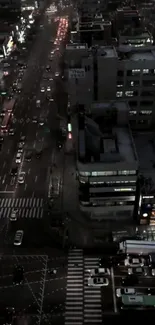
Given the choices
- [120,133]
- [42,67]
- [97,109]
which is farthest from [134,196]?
[42,67]

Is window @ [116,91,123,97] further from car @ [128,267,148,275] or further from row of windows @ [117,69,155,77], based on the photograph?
car @ [128,267,148,275]

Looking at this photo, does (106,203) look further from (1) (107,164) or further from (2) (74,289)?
(2) (74,289)

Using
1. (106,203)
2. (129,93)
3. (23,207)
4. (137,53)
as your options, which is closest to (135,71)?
(129,93)

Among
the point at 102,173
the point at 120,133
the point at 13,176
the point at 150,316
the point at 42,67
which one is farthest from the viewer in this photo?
the point at 42,67

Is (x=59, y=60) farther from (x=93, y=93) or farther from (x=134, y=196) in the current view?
(x=134, y=196)

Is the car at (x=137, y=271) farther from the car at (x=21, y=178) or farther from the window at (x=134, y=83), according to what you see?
the window at (x=134, y=83)

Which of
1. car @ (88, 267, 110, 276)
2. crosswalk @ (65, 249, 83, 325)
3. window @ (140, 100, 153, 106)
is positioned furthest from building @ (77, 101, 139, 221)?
window @ (140, 100, 153, 106)

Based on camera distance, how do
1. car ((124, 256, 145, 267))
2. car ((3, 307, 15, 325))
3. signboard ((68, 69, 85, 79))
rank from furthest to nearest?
1. signboard ((68, 69, 85, 79))
2. car ((124, 256, 145, 267))
3. car ((3, 307, 15, 325))

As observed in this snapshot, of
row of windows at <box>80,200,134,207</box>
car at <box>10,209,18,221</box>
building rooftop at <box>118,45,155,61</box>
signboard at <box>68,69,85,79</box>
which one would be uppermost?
building rooftop at <box>118,45,155,61</box>
